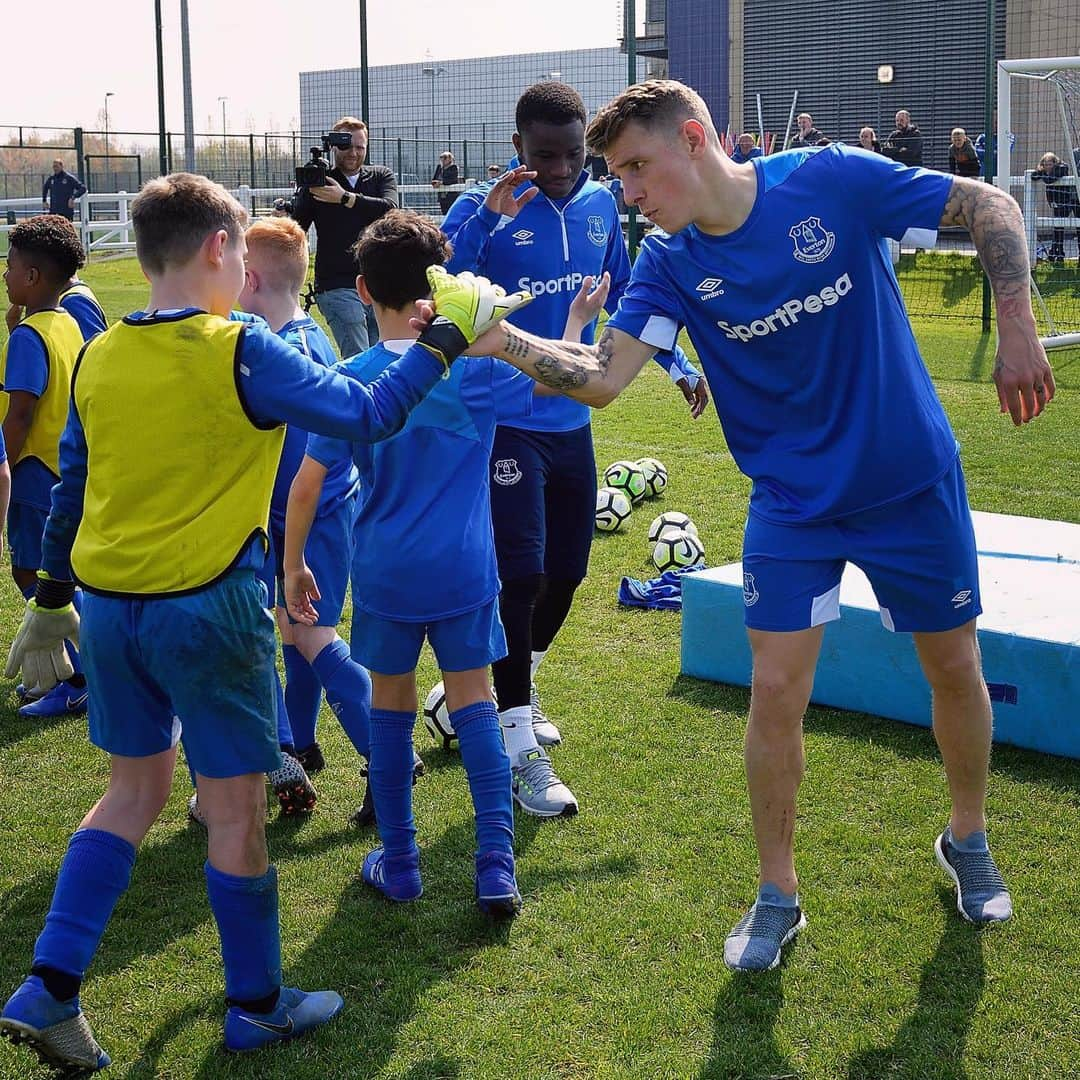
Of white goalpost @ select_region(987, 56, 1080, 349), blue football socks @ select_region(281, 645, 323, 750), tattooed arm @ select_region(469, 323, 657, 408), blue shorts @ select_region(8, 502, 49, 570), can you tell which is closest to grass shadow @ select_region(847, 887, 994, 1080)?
tattooed arm @ select_region(469, 323, 657, 408)

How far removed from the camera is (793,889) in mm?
3434

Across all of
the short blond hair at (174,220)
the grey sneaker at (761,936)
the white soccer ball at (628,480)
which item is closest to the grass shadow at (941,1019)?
the grey sneaker at (761,936)

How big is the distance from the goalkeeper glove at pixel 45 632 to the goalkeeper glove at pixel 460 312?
3.91 ft

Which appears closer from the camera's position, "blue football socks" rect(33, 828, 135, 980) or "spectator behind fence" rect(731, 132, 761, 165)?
"blue football socks" rect(33, 828, 135, 980)

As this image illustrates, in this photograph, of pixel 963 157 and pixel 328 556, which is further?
pixel 963 157

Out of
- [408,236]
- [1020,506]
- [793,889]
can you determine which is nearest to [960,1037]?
[793,889]

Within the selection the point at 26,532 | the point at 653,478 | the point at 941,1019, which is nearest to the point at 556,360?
the point at 941,1019

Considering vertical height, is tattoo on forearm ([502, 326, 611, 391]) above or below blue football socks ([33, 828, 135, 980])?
above

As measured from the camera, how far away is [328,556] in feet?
14.4

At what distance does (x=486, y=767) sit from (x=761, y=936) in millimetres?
873

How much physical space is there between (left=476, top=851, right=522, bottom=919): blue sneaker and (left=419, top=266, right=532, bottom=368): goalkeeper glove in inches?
55.8

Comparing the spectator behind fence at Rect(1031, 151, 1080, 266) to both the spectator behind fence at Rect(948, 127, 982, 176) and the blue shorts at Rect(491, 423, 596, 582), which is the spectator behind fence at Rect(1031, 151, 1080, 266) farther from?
the blue shorts at Rect(491, 423, 596, 582)

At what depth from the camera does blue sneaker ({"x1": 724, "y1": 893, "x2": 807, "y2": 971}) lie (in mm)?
3271

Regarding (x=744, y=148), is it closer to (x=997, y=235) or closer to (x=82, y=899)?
(x=997, y=235)
